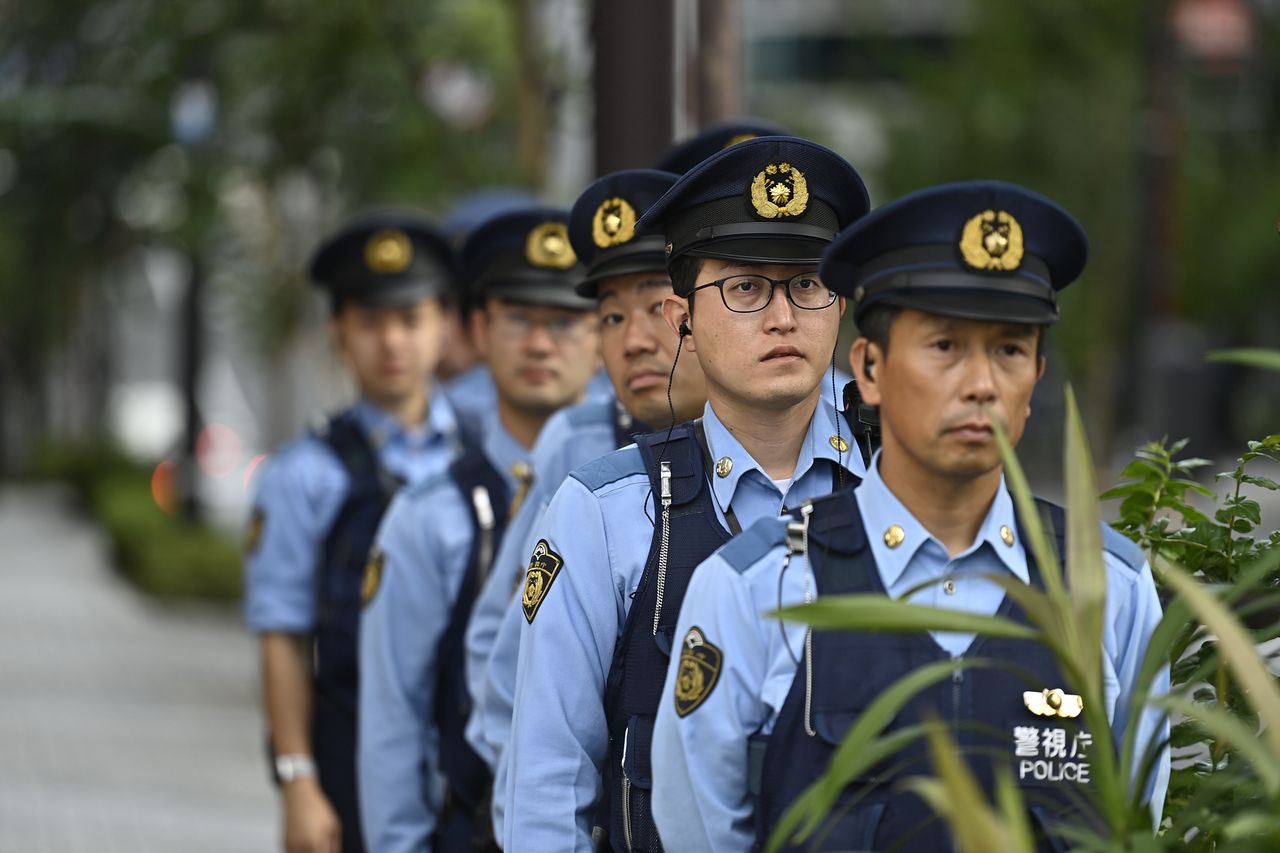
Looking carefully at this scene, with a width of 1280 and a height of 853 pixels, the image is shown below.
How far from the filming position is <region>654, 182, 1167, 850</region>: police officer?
8.29 ft

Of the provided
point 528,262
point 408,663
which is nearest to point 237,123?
point 528,262

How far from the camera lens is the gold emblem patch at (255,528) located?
5.52 metres

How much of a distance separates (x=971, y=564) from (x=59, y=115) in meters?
14.8

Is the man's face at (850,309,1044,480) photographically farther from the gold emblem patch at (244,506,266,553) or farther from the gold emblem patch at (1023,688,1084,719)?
the gold emblem patch at (244,506,266,553)

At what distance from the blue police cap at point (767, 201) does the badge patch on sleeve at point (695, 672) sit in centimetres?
66

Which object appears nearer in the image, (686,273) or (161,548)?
(686,273)

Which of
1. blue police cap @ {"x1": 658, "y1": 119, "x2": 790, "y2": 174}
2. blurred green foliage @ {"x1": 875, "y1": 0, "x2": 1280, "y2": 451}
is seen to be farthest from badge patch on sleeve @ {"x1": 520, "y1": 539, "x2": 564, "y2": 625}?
blurred green foliage @ {"x1": 875, "y1": 0, "x2": 1280, "y2": 451}

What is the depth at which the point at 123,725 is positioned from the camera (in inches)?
475

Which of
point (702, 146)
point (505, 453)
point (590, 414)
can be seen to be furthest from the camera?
point (505, 453)

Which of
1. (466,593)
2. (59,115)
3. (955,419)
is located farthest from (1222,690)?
(59,115)

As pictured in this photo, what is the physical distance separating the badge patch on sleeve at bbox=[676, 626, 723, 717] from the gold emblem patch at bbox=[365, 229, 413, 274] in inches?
121

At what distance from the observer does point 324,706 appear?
5.35 metres

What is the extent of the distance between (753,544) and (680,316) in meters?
0.67

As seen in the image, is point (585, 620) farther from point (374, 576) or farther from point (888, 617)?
point (374, 576)
